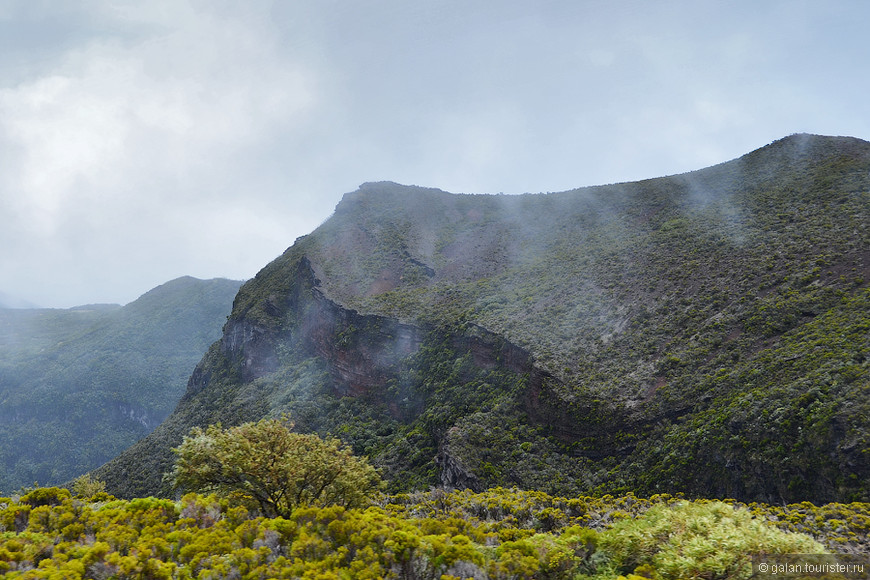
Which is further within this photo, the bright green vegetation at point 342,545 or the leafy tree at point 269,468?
the leafy tree at point 269,468

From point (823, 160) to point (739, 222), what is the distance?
1573 cm

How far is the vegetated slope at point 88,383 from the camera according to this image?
128 m

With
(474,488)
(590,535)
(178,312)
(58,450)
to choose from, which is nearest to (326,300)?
(474,488)

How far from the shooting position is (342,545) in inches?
554

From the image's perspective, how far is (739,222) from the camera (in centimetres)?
5569

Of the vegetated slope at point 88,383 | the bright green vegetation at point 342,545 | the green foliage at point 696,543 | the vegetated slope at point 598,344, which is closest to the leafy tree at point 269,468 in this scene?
the bright green vegetation at point 342,545

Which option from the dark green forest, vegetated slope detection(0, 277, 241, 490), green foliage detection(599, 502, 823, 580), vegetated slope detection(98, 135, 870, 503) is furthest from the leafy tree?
vegetated slope detection(0, 277, 241, 490)

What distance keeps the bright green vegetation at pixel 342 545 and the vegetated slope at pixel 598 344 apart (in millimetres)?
14079

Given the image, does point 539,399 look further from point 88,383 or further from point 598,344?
point 88,383

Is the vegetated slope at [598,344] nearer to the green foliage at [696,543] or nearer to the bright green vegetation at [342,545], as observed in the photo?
the bright green vegetation at [342,545]

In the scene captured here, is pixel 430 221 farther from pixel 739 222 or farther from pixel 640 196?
A: pixel 739 222

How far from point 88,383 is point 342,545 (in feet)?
530

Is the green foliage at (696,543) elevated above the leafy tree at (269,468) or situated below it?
below

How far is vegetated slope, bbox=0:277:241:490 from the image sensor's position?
128 m
